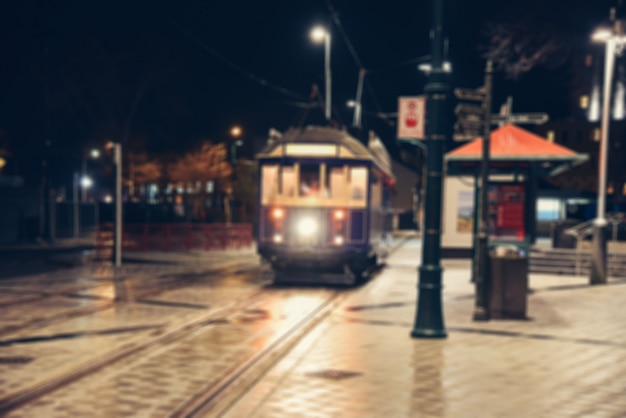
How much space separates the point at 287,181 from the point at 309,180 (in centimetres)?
51

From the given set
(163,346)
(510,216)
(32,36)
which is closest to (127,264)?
(510,216)

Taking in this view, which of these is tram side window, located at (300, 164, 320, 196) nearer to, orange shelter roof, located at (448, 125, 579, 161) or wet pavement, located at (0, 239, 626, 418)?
wet pavement, located at (0, 239, 626, 418)

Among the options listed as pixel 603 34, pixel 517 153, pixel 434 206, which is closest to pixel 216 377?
pixel 434 206

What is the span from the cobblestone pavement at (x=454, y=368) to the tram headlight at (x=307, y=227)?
157 inches

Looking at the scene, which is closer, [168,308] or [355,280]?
[168,308]

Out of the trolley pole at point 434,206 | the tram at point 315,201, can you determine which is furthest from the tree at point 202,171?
the trolley pole at point 434,206

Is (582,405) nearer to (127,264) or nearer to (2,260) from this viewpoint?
(127,264)

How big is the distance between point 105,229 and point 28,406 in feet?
67.0

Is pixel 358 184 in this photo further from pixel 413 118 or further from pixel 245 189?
pixel 245 189

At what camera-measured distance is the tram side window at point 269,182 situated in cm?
1734

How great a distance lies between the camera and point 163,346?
9.34m

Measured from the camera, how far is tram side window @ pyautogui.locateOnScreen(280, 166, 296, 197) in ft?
56.9

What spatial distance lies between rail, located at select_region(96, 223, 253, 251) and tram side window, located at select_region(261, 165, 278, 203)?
10.1 metres

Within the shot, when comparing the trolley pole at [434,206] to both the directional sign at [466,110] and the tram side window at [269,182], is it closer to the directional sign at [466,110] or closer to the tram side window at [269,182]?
the directional sign at [466,110]
